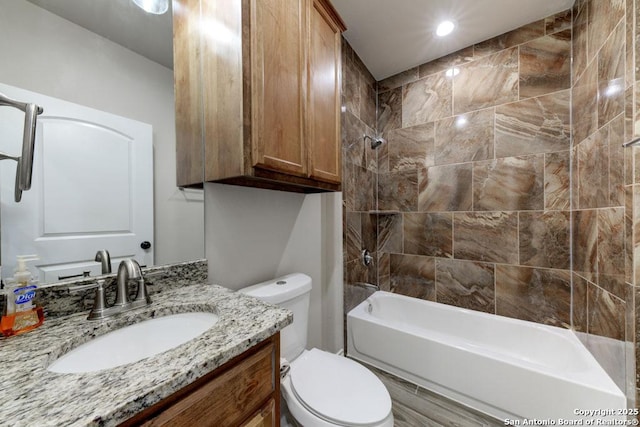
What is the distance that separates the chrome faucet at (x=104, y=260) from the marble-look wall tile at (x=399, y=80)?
8.38ft

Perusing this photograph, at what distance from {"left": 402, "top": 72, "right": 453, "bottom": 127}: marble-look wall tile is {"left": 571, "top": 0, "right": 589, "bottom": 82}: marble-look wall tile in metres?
0.75

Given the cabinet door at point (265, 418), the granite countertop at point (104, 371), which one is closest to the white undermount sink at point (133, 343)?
the granite countertop at point (104, 371)

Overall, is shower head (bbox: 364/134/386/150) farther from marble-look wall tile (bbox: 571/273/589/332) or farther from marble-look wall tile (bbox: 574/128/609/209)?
marble-look wall tile (bbox: 571/273/589/332)

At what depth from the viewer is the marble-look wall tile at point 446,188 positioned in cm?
197

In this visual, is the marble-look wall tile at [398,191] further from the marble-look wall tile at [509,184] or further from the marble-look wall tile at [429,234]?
the marble-look wall tile at [509,184]

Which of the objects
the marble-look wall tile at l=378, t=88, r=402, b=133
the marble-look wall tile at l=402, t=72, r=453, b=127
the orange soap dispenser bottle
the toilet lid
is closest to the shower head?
the marble-look wall tile at l=378, t=88, r=402, b=133

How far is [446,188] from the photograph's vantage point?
2059mm

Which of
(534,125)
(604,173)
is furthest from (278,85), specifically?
(534,125)

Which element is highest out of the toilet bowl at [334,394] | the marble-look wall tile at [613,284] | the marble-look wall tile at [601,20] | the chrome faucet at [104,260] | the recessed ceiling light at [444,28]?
the recessed ceiling light at [444,28]

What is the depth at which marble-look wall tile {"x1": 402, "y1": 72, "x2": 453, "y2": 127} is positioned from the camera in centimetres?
206

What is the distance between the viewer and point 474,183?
194 centimetres

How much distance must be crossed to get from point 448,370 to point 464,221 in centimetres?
115

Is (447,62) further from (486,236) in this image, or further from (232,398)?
(232,398)

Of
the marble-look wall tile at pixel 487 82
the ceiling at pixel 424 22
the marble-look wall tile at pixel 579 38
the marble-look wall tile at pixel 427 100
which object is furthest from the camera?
the marble-look wall tile at pixel 427 100
